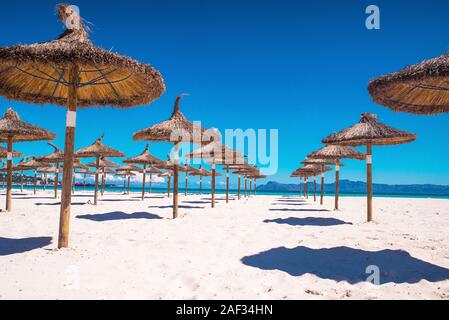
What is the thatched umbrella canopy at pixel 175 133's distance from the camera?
9.78m

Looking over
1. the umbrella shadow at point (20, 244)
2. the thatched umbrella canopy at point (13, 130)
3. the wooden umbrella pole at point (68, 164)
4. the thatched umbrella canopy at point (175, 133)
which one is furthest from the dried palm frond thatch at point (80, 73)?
the thatched umbrella canopy at point (13, 130)

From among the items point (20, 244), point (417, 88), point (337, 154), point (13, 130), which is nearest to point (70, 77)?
point (20, 244)

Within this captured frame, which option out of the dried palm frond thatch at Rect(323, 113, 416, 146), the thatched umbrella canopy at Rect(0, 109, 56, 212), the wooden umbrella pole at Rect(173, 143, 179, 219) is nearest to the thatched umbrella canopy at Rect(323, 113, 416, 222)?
the dried palm frond thatch at Rect(323, 113, 416, 146)

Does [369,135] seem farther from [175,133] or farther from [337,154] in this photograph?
[175,133]

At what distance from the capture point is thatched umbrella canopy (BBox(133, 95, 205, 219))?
9.78 meters

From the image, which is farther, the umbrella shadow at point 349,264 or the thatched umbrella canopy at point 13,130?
the thatched umbrella canopy at point 13,130

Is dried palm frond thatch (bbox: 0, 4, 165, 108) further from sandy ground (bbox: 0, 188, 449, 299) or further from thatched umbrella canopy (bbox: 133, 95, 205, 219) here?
thatched umbrella canopy (bbox: 133, 95, 205, 219)

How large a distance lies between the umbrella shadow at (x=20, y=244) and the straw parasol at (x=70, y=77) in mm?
550

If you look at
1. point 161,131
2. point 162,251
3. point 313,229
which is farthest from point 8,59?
point 313,229

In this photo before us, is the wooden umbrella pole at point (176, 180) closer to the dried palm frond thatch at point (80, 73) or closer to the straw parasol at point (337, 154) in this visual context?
the dried palm frond thatch at point (80, 73)

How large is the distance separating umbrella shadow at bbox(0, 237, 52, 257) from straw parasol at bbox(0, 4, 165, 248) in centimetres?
55

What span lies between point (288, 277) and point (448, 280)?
1.88 metres
